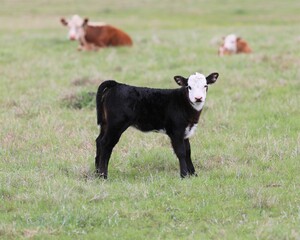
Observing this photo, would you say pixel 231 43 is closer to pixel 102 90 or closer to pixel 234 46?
pixel 234 46

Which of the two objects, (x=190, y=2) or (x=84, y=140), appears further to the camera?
(x=190, y=2)

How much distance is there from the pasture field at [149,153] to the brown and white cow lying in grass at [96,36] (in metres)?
0.93

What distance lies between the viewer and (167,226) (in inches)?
238

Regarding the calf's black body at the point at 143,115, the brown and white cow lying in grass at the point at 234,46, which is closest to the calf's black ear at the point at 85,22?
the brown and white cow lying in grass at the point at 234,46

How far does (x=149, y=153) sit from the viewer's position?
8648 millimetres

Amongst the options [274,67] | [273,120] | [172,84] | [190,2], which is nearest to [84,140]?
[273,120]

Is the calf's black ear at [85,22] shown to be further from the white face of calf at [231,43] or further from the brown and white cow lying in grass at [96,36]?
the white face of calf at [231,43]

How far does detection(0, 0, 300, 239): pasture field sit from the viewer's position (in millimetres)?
6094

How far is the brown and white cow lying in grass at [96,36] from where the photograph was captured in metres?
19.9

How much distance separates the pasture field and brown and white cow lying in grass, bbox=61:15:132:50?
93cm

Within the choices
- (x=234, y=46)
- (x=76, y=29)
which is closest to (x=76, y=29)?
(x=76, y=29)

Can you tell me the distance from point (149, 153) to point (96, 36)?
1205 centimetres

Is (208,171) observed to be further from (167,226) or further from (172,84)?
(172,84)

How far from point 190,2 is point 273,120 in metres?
38.8
